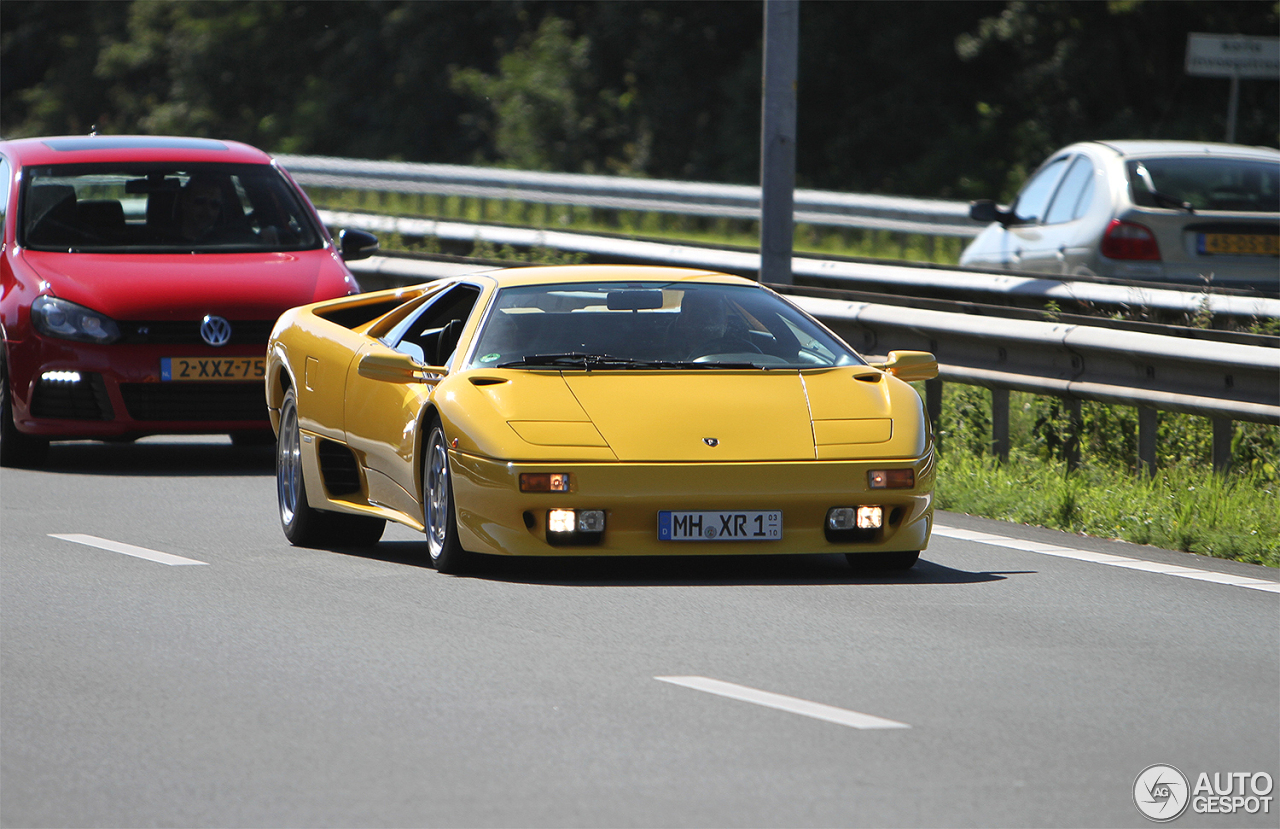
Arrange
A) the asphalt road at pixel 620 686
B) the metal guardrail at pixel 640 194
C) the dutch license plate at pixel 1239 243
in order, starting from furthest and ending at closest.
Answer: the metal guardrail at pixel 640 194 < the dutch license plate at pixel 1239 243 < the asphalt road at pixel 620 686

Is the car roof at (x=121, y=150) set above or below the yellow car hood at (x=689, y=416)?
above

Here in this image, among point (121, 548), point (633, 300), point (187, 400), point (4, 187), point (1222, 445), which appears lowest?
point (187, 400)

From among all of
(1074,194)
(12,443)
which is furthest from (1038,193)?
(12,443)

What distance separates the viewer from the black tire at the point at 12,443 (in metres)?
12.8

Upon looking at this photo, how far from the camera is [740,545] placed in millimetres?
8453

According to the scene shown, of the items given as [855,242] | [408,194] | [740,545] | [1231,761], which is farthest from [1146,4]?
[1231,761]

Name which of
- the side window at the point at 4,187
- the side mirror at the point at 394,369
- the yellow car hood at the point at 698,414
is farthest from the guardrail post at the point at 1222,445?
the side window at the point at 4,187

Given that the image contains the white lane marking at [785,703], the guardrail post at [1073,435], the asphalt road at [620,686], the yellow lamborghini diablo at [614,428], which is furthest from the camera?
the guardrail post at [1073,435]

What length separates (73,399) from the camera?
41.3ft

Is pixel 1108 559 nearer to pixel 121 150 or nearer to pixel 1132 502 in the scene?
pixel 1132 502

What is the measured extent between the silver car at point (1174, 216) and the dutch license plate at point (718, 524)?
7.67 m

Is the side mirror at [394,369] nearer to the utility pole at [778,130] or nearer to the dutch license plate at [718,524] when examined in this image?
the dutch license plate at [718,524]

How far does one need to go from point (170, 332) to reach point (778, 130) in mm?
4426

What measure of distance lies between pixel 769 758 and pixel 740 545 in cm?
275
